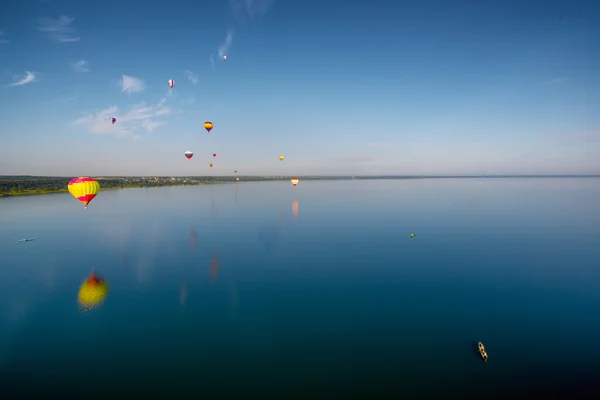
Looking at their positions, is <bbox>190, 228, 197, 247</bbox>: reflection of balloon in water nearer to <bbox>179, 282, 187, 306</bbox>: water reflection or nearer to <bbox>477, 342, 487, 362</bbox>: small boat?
<bbox>179, 282, 187, 306</bbox>: water reflection

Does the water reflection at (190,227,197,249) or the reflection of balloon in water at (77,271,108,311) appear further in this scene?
the water reflection at (190,227,197,249)

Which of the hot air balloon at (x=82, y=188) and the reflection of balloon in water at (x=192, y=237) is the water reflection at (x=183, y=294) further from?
the hot air balloon at (x=82, y=188)

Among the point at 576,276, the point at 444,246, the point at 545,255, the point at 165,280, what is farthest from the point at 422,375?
the point at 545,255

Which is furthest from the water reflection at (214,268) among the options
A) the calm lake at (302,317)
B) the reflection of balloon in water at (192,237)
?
the reflection of balloon in water at (192,237)

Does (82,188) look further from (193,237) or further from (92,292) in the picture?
(92,292)

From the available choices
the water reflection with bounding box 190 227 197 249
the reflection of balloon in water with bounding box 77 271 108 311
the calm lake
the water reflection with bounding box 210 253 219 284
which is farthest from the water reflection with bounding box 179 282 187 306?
the water reflection with bounding box 190 227 197 249

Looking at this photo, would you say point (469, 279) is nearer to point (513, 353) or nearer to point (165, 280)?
point (513, 353)
